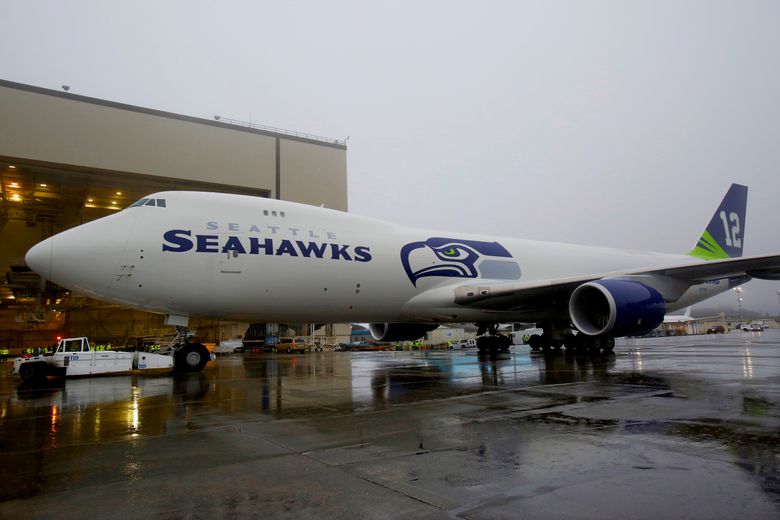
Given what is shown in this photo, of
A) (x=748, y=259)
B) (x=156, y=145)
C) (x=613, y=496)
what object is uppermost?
(x=156, y=145)

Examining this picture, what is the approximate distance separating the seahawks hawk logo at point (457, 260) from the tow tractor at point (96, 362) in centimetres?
620

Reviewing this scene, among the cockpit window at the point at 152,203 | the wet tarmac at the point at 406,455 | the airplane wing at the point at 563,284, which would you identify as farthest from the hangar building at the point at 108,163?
the wet tarmac at the point at 406,455

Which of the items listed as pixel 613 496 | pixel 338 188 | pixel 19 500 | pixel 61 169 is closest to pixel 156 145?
pixel 61 169

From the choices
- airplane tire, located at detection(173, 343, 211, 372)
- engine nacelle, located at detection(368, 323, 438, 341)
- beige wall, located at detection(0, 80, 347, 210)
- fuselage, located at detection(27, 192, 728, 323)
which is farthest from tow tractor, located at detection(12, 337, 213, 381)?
beige wall, located at detection(0, 80, 347, 210)

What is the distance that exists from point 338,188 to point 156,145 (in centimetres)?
1066

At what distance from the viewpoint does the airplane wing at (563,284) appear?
12656 millimetres

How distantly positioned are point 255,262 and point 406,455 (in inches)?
323

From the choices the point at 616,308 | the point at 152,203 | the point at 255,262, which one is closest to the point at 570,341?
the point at 616,308

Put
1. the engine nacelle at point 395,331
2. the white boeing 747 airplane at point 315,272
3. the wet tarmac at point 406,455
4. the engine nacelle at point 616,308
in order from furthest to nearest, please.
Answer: the engine nacelle at point 395,331 < the engine nacelle at point 616,308 < the white boeing 747 airplane at point 315,272 < the wet tarmac at point 406,455

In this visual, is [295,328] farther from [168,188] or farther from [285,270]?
[285,270]

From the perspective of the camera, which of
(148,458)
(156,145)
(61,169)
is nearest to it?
(148,458)

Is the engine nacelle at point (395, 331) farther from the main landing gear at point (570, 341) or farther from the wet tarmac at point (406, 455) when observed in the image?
the wet tarmac at point (406, 455)

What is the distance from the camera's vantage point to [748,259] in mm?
12156

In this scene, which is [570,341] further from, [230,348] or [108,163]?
[230,348]
